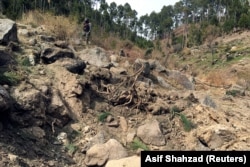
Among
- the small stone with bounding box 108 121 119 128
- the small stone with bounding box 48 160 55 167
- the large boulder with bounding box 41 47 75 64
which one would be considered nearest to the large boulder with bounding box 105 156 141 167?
the small stone with bounding box 48 160 55 167

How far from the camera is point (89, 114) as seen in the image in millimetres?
8312

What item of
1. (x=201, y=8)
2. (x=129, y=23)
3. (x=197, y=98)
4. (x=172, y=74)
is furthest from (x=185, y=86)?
(x=201, y=8)

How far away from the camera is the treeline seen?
94.3 feet

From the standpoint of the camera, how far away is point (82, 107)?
8312 mm

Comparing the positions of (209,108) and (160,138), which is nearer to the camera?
(160,138)

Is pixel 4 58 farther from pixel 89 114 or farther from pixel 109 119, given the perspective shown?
pixel 109 119

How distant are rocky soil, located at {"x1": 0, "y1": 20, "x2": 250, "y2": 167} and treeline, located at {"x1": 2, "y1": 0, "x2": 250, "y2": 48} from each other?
37.8 ft

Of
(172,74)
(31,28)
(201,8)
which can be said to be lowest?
(172,74)

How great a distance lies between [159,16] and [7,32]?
5245 centimetres

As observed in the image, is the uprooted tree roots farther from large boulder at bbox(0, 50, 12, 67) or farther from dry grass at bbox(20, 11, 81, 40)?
dry grass at bbox(20, 11, 81, 40)

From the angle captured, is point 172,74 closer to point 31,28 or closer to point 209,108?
point 209,108

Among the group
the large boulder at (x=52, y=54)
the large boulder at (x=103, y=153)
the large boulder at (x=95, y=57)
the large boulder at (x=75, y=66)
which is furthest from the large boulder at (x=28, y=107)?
the large boulder at (x=95, y=57)

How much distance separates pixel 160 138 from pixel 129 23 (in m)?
39.3

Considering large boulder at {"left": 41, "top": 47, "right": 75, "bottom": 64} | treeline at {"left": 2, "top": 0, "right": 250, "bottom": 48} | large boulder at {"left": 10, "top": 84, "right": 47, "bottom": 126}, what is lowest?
large boulder at {"left": 10, "top": 84, "right": 47, "bottom": 126}
